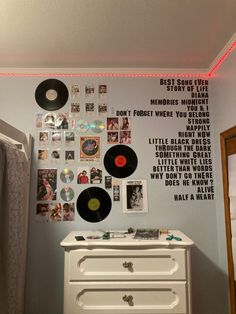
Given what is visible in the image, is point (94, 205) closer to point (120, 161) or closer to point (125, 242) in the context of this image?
point (120, 161)

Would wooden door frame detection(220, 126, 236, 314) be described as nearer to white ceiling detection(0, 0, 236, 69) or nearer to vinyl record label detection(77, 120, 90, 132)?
white ceiling detection(0, 0, 236, 69)

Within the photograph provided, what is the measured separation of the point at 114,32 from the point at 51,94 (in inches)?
31.0

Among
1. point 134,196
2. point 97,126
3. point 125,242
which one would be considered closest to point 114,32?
point 97,126

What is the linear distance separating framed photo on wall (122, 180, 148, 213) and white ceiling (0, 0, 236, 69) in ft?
3.36

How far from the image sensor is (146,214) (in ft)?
6.44

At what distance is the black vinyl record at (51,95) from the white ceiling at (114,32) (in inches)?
6.3

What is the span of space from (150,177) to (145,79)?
2.85 ft


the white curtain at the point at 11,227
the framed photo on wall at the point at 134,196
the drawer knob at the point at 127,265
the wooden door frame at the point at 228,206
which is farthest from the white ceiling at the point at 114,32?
the drawer knob at the point at 127,265

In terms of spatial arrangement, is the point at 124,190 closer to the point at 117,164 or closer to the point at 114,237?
the point at 117,164

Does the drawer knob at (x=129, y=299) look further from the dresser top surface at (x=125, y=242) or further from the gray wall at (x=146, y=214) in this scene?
the gray wall at (x=146, y=214)

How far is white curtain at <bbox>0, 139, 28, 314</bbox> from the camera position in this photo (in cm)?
147

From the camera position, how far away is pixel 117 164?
6.58 ft

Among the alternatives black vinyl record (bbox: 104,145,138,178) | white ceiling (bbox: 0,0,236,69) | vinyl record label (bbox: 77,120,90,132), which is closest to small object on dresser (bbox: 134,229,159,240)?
black vinyl record (bbox: 104,145,138,178)

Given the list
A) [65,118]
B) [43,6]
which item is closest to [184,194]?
[65,118]
